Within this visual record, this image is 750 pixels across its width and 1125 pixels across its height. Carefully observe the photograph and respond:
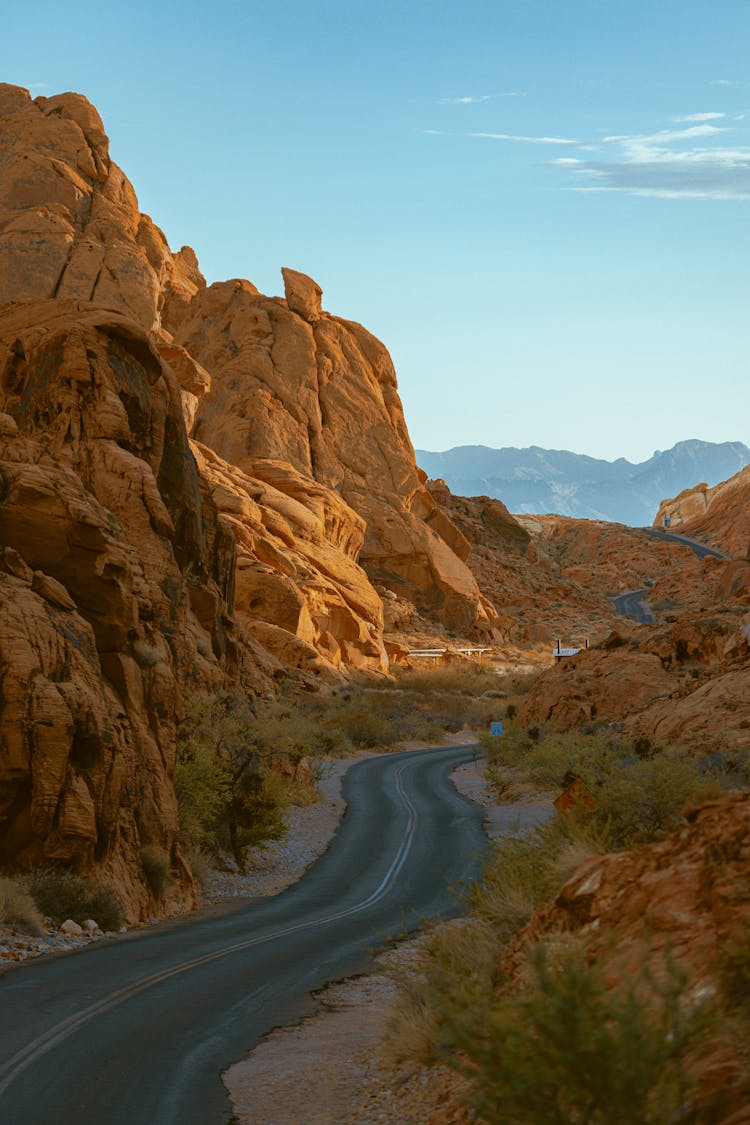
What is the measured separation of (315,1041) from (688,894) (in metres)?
5.67

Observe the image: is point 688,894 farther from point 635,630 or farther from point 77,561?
point 635,630

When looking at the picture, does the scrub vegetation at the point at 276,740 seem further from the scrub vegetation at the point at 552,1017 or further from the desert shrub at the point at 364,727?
the scrub vegetation at the point at 552,1017

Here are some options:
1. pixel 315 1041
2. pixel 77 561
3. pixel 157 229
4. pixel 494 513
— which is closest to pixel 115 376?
pixel 77 561

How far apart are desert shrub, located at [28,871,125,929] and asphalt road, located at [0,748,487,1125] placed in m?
0.58

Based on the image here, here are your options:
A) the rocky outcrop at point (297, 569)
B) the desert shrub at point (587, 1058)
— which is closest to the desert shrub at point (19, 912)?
the desert shrub at point (587, 1058)

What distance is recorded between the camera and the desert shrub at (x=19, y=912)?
1675 centimetres

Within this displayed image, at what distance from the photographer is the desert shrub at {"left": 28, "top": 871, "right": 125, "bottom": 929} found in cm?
1755

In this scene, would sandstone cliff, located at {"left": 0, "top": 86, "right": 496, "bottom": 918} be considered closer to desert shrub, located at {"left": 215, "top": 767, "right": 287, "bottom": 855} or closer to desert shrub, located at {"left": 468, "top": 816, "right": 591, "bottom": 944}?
desert shrub, located at {"left": 215, "top": 767, "right": 287, "bottom": 855}

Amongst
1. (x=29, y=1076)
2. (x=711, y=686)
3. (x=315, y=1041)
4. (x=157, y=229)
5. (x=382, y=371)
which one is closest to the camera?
(x=29, y=1076)

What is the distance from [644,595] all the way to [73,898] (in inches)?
4171

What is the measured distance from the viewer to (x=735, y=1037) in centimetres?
604

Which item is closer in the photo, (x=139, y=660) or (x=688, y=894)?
(x=688, y=894)

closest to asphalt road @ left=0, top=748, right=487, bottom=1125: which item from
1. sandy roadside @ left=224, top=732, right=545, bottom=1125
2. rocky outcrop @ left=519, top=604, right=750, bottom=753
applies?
sandy roadside @ left=224, top=732, right=545, bottom=1125

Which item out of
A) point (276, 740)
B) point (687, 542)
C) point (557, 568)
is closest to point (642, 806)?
point (276, 740)
